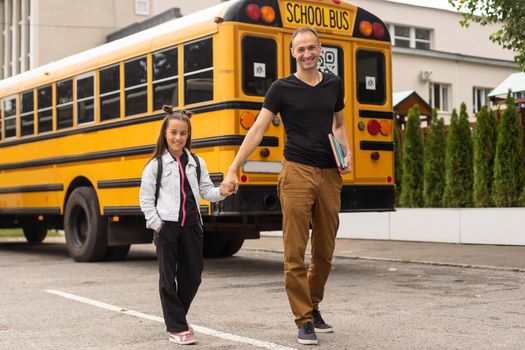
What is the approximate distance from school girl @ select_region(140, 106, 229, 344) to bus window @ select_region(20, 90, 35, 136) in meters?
7.22

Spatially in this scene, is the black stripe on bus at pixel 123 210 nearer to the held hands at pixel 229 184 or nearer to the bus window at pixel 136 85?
the bus window at pixel 136 85

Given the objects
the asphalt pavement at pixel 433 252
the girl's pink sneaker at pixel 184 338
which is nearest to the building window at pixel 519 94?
the asphalt pavement at pixel 433 252

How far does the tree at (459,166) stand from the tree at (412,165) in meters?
0.81

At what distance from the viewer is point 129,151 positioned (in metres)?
10.0

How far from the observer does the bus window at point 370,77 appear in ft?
31.2

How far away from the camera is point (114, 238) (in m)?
10.6

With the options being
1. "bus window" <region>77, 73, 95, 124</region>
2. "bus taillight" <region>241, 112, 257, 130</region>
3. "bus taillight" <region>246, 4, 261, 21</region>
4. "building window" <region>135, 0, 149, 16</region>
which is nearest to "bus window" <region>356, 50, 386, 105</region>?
"bus taillight" <region>246, 4, 261, 21</region>

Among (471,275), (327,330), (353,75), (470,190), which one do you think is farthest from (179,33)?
(470,190)

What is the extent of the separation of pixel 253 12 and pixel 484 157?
20.7ft

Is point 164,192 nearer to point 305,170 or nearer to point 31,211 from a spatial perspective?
point 305,170

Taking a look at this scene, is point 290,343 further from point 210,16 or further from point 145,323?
point 210,16

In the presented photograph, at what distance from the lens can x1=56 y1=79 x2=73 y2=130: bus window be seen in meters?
11.2

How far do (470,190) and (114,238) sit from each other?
6355mm

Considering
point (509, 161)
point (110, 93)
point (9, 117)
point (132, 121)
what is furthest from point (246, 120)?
point (509, 161)
